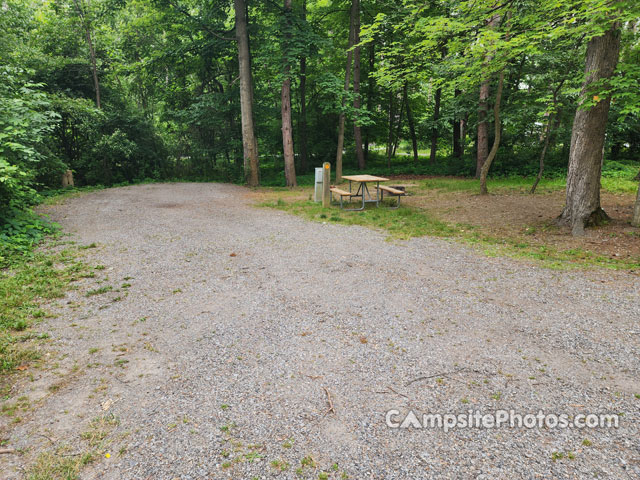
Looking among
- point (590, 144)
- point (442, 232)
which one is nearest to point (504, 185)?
point (590, 144)

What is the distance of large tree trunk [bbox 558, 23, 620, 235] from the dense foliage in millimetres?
393

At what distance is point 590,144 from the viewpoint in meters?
6.19

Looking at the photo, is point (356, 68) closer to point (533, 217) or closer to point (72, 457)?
point (533, 217)

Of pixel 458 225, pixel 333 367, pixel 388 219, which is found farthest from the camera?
pixel 388 219

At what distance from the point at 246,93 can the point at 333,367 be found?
12.9 meters

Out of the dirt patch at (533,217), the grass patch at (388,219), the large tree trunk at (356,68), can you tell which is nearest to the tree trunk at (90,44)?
the grass patch at (388,219)

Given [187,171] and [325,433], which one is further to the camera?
[187,171]

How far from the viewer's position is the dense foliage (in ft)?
28.0

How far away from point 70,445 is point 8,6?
55.3 ft

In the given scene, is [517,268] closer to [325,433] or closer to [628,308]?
[628,308]

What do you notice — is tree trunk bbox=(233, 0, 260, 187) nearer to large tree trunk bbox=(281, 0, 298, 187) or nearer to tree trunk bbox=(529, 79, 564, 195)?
large tree trunk bbox=(281, 0, 298, 187)

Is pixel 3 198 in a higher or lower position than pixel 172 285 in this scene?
higher

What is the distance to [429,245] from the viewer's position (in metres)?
6.25

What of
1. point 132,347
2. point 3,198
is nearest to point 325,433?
point 132,347
